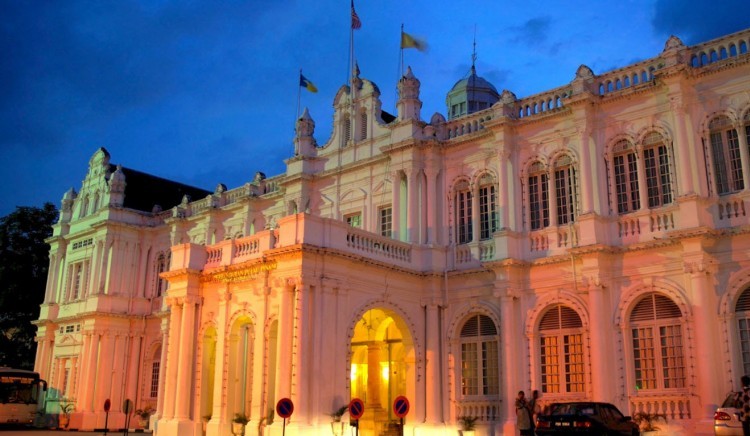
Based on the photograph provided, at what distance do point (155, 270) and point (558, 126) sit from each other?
22.3m

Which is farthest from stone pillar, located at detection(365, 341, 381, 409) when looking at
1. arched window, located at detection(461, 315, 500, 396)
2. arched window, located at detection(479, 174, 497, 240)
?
arched window, located at detection(479, 174, 497, 240)

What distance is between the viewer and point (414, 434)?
857 inches

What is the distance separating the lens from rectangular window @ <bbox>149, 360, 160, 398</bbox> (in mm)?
34531

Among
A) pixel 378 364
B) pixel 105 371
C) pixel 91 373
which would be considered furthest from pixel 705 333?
pixel 91 373

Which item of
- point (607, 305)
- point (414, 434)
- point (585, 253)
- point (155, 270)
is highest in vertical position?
point (155, 270)

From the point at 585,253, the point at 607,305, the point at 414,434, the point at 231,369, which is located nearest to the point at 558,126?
the point at 585,253

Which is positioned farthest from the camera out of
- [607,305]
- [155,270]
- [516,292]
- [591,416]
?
[155,270]

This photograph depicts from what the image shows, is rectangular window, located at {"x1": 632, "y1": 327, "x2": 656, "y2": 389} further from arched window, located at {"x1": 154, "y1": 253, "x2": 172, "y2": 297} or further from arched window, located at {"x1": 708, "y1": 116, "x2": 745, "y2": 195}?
arched window, located at {"x1": 154, "y1": 253, "x2": 172, "y2": 297}

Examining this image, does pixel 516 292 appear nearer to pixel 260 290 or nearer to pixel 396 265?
pixel 396 265

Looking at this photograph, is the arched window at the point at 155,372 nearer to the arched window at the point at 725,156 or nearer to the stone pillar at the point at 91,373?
the stone pillar at the point at 91,373

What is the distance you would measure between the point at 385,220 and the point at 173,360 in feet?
27.5

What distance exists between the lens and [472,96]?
32031mm

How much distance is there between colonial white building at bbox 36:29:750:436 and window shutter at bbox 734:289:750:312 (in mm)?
37

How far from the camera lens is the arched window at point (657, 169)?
1998cm
